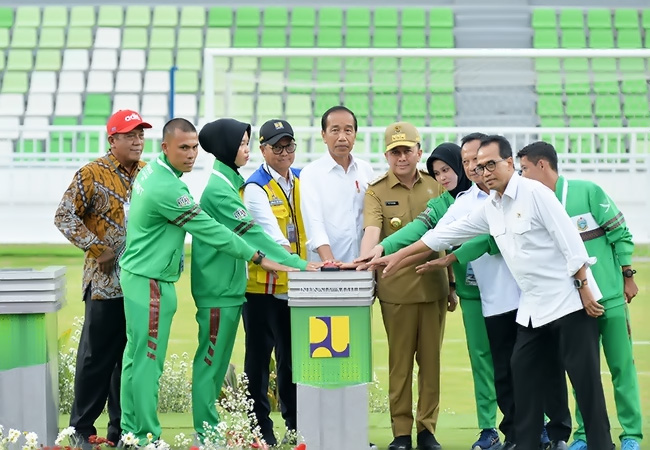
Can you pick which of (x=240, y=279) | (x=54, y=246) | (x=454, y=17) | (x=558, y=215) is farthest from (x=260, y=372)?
(x=454, y=17)

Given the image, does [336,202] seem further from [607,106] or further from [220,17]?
[220,17]

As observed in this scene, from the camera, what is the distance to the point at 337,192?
6.09m

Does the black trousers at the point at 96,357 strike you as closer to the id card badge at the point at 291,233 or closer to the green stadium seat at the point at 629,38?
the id card badge at the point at 291,233

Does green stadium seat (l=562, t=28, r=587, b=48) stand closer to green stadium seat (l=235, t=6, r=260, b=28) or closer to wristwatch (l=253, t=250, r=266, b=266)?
green stadium seat (l=235, t=6, r=260, b=28)

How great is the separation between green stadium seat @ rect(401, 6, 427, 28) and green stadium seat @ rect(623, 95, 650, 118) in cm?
1060

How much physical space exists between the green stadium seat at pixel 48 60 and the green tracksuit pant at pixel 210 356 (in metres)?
19.3

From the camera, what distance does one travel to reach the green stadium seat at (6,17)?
25188 millimetres

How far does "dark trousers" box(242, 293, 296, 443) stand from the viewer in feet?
19.4

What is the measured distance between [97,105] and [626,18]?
10.6 metres

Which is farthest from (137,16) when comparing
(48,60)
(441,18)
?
(441,18)

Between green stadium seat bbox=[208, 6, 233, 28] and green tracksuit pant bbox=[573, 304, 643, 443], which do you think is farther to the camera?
green stadium seat bbox=[208, 6, 233, 28]

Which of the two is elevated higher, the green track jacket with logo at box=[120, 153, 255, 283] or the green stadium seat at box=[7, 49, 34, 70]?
the green stadium seat at box=[7, 49, 34, 70]

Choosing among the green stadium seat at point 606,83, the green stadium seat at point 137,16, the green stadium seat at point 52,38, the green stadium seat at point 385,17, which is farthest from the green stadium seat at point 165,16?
the green stadium seat at point 606,83

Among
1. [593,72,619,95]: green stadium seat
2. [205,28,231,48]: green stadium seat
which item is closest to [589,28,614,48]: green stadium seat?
[205,28,231,48]: green stadium seat
